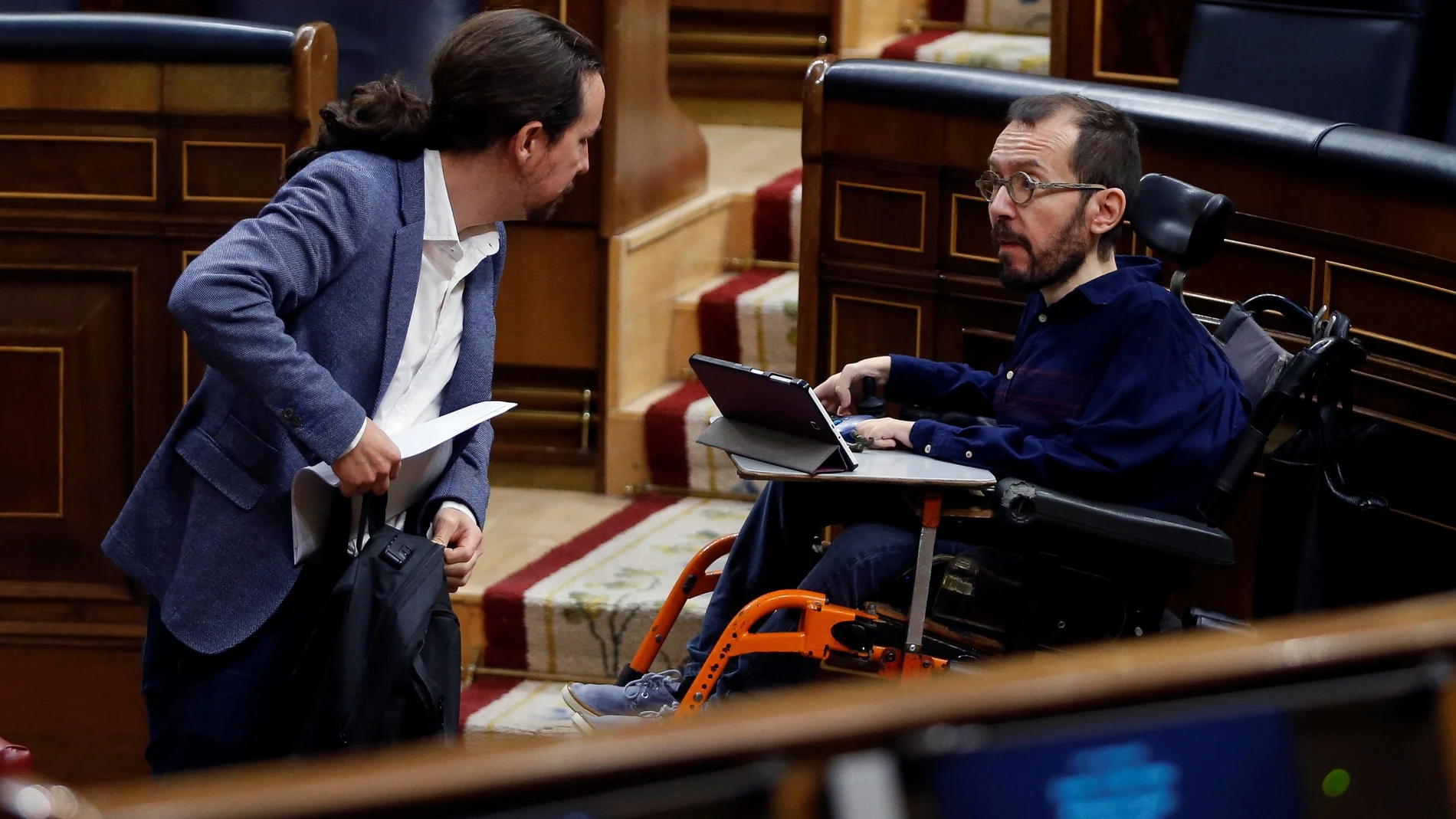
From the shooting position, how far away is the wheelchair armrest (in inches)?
76.3

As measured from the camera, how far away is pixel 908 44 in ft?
15.2

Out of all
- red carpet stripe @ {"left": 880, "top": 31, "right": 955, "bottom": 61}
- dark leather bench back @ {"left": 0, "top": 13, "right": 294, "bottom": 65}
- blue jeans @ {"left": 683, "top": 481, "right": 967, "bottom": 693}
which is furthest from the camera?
red carpet stripe @ {"left": 880, "top": 31, "right": 955, "bottom": 61}

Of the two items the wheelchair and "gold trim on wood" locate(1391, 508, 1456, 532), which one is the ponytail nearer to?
the wheelchair

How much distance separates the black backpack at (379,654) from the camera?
179 cm

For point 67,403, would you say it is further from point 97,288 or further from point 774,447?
point 774,447

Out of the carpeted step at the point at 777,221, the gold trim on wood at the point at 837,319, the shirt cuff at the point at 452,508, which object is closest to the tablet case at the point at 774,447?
the shirt cuff at the point at 452,508

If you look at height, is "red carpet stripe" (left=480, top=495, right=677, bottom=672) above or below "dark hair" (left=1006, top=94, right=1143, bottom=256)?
below

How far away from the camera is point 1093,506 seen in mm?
1947

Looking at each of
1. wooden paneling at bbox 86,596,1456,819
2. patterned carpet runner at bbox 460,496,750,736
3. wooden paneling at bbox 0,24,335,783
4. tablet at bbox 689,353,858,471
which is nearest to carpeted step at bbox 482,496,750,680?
patterned carpet runner at bbox 460,496,750,736

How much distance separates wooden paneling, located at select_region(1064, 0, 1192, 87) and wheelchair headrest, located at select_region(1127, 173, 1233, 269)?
163 cm

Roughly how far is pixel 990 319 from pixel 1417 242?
788 mm

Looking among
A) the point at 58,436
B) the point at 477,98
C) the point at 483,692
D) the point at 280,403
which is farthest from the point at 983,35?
the point at 280,403

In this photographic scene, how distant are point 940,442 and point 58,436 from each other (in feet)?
5.80

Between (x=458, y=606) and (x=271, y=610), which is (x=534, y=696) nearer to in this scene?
(x=458, y=606)
